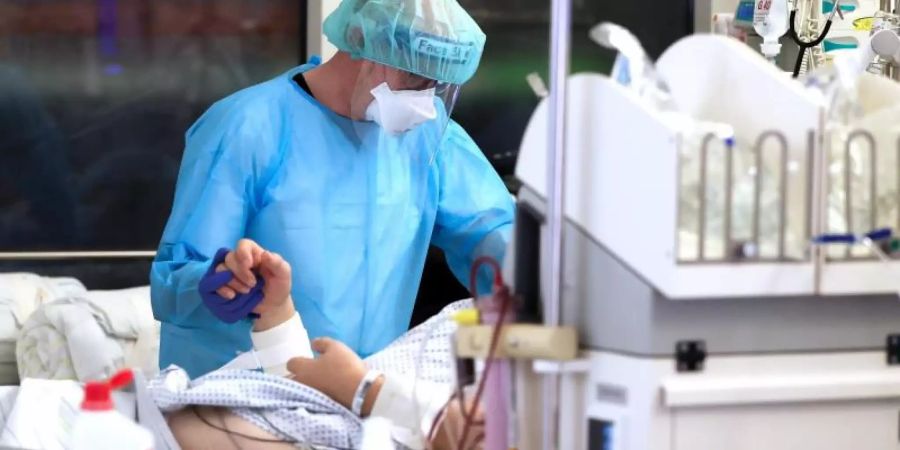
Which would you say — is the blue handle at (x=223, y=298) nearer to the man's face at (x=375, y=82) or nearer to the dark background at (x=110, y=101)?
the man's face at (x=375, y=82)

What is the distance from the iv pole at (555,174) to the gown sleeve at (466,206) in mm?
892

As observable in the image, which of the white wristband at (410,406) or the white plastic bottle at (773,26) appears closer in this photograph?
the white wristband at (410,406)

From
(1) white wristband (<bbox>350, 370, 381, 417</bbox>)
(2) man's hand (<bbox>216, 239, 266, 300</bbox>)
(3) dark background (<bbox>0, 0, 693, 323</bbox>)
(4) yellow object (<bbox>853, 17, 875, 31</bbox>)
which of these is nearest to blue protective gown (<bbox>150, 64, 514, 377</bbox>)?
(2) man's hand (<bbox>216, 239, 266, 300</bbox>)

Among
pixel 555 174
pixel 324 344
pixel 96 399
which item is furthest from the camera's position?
pixel 324 344

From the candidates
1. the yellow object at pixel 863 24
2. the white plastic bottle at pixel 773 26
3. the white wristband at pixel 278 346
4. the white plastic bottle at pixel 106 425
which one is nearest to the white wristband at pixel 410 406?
the white wristband at pixel 278 346

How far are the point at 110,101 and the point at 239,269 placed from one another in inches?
83.0

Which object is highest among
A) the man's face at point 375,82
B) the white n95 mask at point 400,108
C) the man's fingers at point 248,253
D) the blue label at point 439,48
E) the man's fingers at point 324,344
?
the blue label at point 439,48

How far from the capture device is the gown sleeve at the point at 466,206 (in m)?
2.60

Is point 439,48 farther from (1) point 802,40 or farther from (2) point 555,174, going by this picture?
(1) point 802,40

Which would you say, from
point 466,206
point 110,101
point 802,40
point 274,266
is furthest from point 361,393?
point 110,101

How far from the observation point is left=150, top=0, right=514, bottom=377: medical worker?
238 cm

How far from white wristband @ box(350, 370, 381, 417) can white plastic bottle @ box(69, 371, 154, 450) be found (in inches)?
16.6

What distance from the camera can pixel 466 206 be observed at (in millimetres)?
2619

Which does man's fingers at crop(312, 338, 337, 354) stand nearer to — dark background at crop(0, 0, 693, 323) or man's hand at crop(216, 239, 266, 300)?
man's hand at crop(216, 239, 266, 300)
